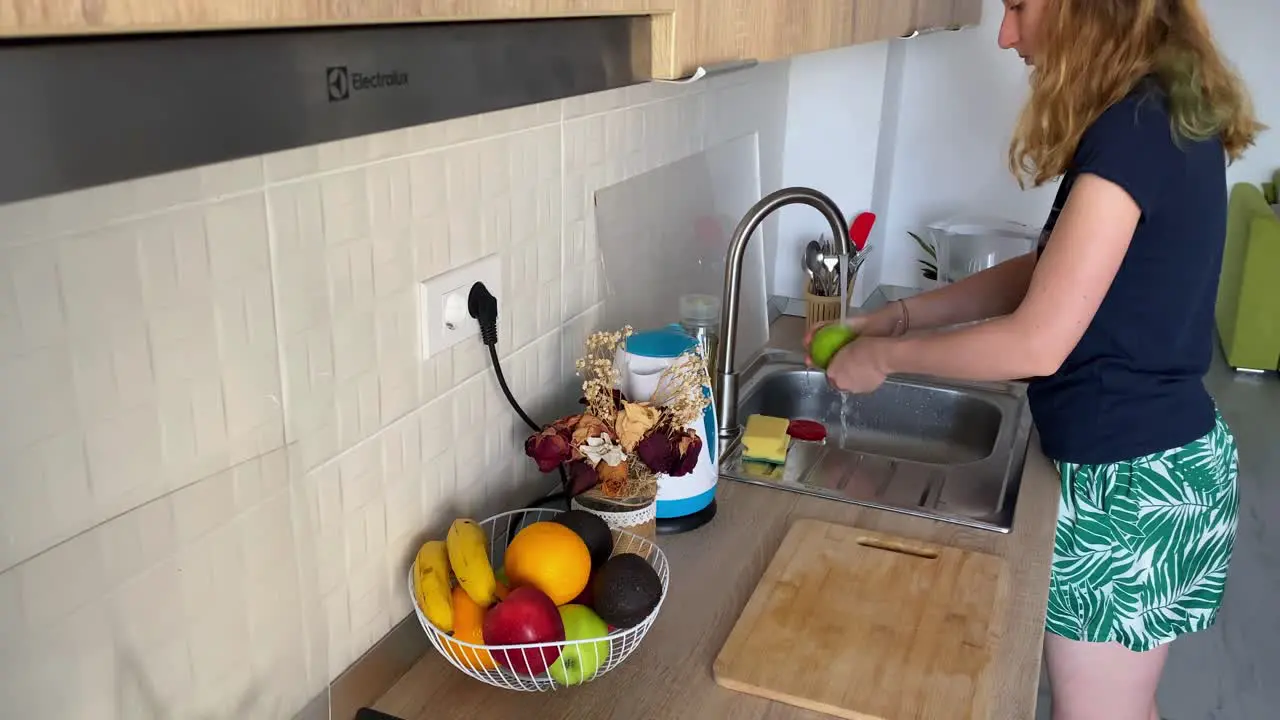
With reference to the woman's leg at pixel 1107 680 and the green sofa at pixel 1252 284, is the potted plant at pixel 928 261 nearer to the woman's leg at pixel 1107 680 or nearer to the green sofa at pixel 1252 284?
the green sofa at pixel 1252 284

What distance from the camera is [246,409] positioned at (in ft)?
2.54

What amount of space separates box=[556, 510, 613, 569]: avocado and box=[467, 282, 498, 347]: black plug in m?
0.19

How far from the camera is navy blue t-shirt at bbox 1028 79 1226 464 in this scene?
46.6 inches

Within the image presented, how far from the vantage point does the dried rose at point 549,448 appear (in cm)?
106

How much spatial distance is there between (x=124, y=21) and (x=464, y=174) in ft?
2.27

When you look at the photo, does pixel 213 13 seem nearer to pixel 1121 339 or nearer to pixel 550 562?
pixel 550 562

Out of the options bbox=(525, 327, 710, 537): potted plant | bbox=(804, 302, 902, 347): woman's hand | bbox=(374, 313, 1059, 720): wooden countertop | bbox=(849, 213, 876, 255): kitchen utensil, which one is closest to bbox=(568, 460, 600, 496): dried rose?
bbox=(525, 327, 710, 537): potted plant

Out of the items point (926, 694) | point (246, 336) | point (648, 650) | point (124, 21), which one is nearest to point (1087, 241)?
point (926, 694)

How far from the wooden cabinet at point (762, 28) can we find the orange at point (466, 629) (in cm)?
49

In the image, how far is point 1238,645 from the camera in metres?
1.92

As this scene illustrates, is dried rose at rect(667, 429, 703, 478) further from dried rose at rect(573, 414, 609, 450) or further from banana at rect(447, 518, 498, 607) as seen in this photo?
banana at rect(447, 518, 498, 607)

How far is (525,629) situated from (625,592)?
102 millimetres

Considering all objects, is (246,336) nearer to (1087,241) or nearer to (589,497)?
(589,497)

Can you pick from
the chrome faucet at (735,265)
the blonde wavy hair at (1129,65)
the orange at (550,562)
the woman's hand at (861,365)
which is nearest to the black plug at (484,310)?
the orange at (550,562)
